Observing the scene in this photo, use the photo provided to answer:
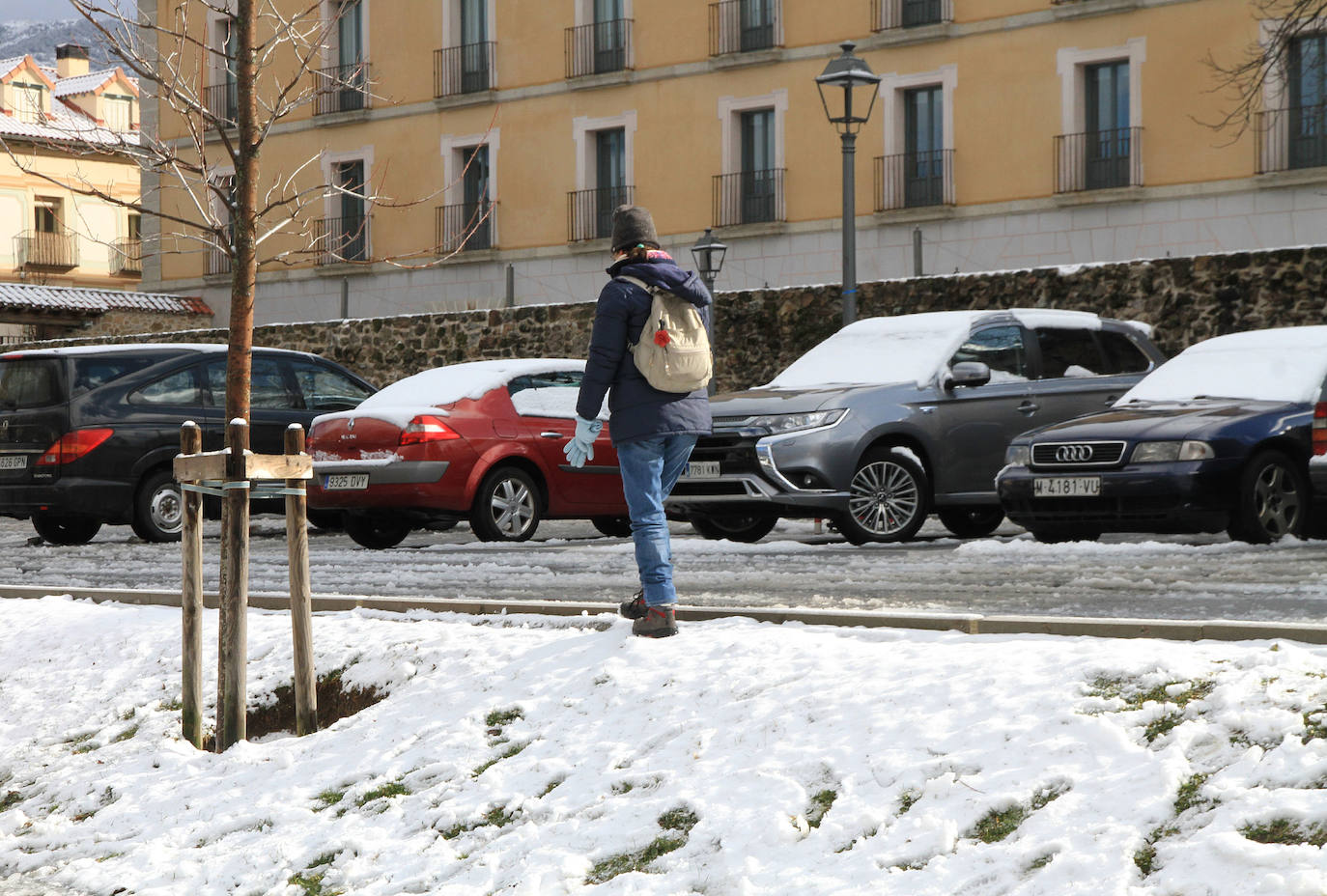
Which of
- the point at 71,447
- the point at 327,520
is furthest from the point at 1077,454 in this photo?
the point at 71,447

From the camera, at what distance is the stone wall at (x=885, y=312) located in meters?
18.3

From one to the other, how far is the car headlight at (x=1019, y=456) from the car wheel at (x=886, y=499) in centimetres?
76

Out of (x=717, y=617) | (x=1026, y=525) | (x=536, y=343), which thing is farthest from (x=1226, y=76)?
(x=717, y=617)

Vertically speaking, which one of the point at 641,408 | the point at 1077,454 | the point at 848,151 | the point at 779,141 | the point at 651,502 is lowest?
the point at 651,502

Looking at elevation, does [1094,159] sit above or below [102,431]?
above

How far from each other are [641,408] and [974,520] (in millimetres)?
7689

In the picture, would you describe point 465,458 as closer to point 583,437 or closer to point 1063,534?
point 1063,534

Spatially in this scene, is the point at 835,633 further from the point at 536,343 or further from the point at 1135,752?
the point at 536,343

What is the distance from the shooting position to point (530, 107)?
34375 millimetres

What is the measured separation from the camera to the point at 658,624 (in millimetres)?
6805

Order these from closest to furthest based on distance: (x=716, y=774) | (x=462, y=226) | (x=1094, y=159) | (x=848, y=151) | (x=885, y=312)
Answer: (x=716, y=774) < (x=848, y=151) < (x=885, y=312) < (x=1094, y=159) < (x=462, y=226)

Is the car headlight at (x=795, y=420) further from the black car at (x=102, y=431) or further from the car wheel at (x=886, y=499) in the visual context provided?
the black car at (x=102, y=431)

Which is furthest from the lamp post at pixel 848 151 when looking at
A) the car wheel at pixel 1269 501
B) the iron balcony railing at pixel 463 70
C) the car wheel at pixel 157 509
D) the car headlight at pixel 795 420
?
the iron balcony railing at pixel 463 70

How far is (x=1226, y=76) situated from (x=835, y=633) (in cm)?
2285
